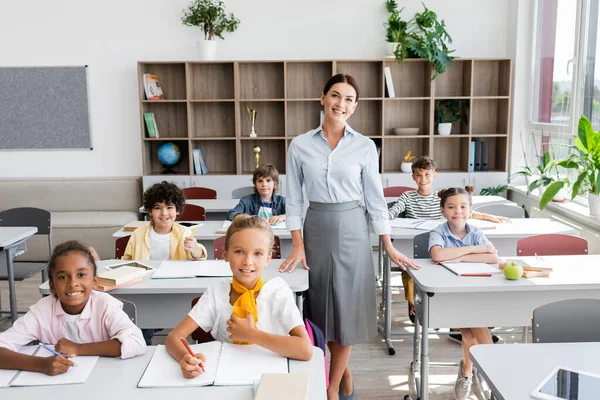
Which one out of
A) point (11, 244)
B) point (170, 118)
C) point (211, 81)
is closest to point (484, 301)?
point (11, 244)

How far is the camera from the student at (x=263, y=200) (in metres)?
3.88

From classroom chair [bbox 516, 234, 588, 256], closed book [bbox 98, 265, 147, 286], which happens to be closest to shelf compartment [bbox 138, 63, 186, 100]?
closed book [bbox 98, 265, 147, 286]

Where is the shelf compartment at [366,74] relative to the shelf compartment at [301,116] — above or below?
above

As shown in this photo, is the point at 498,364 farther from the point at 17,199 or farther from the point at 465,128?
the point at 17,199

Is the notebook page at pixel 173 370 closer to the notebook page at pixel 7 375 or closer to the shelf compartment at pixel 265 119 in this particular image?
the notebook page at pixel 7 375

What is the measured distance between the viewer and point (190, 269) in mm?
2533

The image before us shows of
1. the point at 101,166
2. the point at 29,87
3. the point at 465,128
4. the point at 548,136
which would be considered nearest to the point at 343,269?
the point at 548,136

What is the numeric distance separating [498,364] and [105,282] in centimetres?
153

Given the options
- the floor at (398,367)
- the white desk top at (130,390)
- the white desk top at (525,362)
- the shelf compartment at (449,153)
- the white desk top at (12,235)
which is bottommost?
the floor at (398,367)

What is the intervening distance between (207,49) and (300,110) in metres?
1.10

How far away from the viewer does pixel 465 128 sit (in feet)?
18.9

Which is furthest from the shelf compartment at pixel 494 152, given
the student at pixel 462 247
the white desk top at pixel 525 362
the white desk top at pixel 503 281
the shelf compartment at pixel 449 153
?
the white desk top at pixel 525 362

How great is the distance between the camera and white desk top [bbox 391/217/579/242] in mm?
3396

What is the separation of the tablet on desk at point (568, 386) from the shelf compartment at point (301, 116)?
14.9 feet
